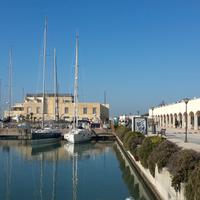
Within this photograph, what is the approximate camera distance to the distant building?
56737 mm

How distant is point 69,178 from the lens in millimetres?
30844

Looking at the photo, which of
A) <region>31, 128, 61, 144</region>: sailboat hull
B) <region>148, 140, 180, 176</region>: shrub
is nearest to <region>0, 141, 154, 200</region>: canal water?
<region>148, 140, 180, 176</region>: shrub

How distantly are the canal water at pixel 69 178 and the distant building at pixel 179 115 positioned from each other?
43.0 feet

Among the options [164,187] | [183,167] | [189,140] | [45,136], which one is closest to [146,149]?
[164,187]

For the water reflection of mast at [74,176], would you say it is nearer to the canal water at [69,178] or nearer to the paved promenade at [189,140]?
the canal water at [69,178]

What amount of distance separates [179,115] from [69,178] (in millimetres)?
43043

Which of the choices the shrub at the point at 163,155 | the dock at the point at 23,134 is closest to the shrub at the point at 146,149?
the shrub at the point at 163,155

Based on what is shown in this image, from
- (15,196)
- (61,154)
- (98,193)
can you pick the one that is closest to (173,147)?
(98,193)

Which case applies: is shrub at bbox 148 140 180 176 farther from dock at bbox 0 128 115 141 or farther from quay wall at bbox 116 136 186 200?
dock at bbox 0 128 115 141

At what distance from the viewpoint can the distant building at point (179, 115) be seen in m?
56.7

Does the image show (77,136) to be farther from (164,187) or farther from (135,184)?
(164,187)

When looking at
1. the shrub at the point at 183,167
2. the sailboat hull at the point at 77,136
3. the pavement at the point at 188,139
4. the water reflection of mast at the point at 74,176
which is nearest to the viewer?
the shrub at the point at 183,167

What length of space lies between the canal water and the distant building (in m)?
13.1

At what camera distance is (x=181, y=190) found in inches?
532
